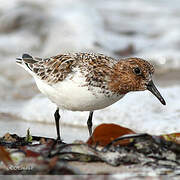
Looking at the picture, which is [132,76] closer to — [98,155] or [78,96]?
[78,96]

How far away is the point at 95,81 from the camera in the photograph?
13.3 feet

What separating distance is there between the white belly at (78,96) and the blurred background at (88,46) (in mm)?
1008

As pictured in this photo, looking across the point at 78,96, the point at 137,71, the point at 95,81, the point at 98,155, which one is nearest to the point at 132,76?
the point at 137,71

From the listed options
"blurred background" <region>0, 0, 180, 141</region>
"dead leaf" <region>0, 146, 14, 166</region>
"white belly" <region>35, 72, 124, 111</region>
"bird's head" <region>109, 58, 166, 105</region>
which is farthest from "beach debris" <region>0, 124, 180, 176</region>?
"blurred background" <region>0, 0, 180, 141</region>

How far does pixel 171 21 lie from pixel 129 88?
6.84 meters

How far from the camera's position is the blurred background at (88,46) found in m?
5.94

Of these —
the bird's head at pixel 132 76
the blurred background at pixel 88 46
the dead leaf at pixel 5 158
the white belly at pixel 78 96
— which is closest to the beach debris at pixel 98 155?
the dead leaf at pixel 5 158

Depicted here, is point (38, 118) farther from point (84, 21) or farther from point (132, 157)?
point (84, 21)

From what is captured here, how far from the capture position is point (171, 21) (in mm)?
10656

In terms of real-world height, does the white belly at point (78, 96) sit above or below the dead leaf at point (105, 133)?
above

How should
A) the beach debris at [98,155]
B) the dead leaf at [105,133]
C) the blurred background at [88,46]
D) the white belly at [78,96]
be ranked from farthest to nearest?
the blurred background at [88,46] → the white belly at [78,96] → the dead leaf at [105,133] → the beach debris at [98,155]

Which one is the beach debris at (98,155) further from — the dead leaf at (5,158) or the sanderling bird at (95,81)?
the sanderling bird at (95,81)

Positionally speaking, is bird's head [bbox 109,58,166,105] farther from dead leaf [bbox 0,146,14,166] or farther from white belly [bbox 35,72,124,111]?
dead leaf [bbox 0,146,14,166]

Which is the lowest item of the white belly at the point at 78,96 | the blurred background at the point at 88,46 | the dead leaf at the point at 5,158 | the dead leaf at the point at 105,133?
the dead leaf at the point at 5,158
